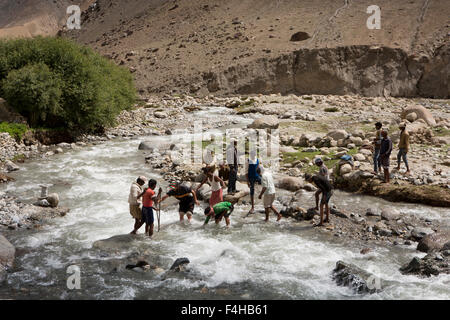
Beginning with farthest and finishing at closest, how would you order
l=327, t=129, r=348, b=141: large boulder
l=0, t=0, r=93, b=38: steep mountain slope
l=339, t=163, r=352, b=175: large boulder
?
l=0, t=0, r=93, b=38: steep mountain slope → l=327, t=129, r=348, b=141: large boulder → l=339, t=163, r=352, b=175: large boulder

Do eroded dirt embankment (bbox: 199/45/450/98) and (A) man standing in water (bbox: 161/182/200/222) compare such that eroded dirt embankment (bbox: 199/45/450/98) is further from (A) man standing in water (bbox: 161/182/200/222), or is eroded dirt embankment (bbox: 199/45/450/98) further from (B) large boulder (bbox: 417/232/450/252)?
(B) large boulder (bbox: 417/232/450/252)

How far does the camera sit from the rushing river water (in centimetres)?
987

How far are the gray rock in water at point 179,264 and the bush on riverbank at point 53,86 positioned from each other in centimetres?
1869

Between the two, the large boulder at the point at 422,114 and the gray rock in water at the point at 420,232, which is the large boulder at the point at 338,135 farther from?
the gray rock in water at the point at 420,232

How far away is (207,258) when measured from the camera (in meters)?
11.7

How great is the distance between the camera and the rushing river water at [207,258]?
987 centimetres

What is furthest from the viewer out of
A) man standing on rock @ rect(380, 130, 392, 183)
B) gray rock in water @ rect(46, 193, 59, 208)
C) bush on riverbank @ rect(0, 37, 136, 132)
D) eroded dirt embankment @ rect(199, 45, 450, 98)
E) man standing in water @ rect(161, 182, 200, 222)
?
eroded dirt embankment @ rect(199, 45, 450, 98)

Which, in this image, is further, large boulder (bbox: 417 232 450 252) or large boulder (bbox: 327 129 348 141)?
large boulder (bbox: 327 129 348 141)

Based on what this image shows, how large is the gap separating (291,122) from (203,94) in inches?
913

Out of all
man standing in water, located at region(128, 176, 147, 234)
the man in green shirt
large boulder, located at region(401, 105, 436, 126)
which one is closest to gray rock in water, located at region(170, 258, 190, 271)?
man standing in water, located at region(128, 176, 147, 234)

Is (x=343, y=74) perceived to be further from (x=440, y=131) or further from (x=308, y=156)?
(x=308, y=156)

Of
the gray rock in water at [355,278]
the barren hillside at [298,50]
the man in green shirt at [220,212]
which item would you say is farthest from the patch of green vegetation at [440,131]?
the barren hillside at [298,50]

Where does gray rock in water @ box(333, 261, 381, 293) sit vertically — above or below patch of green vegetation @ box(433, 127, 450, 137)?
below

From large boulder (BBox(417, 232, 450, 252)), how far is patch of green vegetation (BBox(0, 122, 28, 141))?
22500 mm
